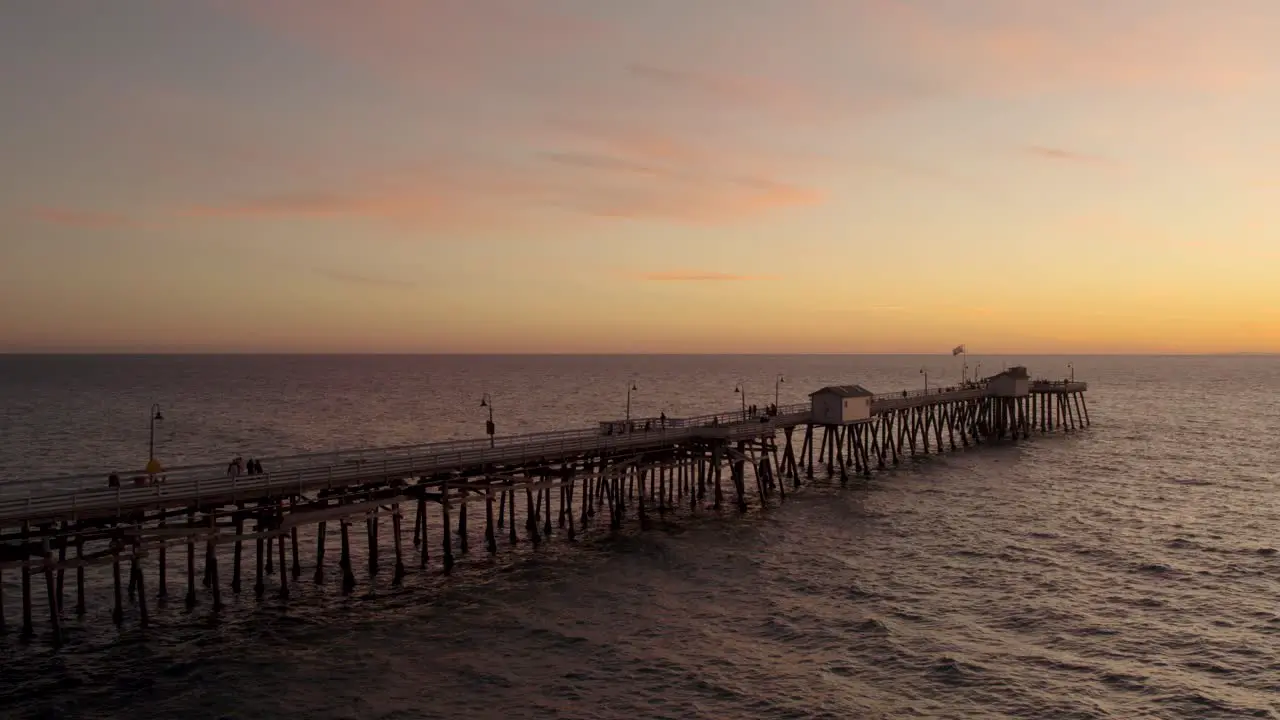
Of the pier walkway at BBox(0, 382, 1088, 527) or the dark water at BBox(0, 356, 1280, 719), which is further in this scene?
the pier walkway at BBox(0, 382, 1088, 527)

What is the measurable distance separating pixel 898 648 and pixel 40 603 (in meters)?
32.8

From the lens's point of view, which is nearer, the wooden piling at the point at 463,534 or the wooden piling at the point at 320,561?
the wooden piling at the point at 320,561

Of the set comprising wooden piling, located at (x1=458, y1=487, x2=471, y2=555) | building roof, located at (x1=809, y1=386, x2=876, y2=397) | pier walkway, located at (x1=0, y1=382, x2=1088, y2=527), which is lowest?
wooden piling, located at (x1=458, y1=487, x2=471, y2=555)

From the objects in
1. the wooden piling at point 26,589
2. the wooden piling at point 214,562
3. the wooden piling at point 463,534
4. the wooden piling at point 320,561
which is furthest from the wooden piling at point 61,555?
the wooden piling at point 463,534

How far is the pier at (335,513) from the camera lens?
29.8 meters

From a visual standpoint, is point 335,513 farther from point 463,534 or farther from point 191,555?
point 463,534

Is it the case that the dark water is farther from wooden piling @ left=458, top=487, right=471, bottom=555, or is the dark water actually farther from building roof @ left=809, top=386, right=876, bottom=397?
building roof @ left=809, top=386, right=876, bottom=397

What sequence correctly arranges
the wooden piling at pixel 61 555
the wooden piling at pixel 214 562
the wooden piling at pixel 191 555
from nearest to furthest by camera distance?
the wooden piling at pixel 61 555 < the wooden piling at pixel 191 555 < the wooden piling at pixel 214 562

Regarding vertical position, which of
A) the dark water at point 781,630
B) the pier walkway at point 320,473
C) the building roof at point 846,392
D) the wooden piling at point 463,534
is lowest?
the dark water at point 781,630

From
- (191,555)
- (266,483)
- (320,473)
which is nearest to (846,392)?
(320,473)

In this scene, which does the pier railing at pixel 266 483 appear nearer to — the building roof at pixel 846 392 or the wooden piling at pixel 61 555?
the wooden piling at pixel 61 555

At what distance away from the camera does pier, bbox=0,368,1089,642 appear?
29797mm

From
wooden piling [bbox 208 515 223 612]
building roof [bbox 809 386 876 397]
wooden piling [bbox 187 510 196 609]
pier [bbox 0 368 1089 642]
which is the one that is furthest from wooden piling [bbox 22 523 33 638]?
building roof [bbox 809 386 876 397]

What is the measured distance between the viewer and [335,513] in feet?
112
